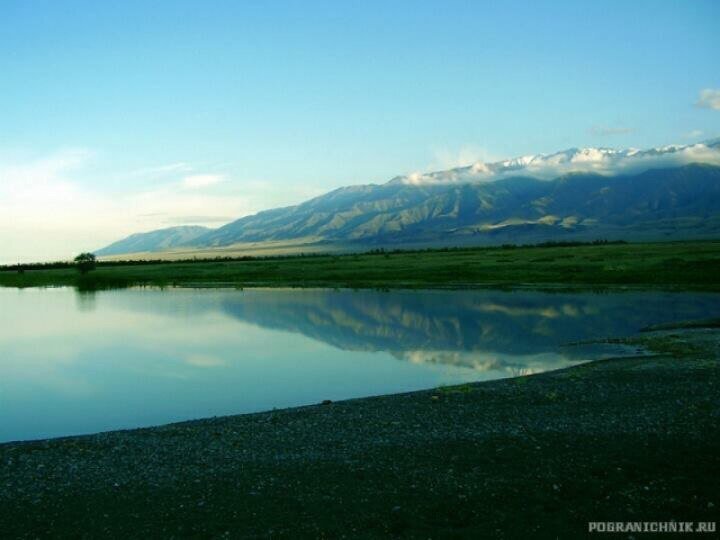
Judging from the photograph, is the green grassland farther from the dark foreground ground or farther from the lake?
the dark foreground ground

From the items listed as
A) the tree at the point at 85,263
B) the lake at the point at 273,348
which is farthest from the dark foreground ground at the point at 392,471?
the tree at the point at 85,263

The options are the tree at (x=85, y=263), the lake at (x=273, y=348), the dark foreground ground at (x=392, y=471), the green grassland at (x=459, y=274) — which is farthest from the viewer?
the tree at (x=85, y=263)

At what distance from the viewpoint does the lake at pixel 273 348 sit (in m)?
26.1

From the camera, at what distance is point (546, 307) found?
56312mm

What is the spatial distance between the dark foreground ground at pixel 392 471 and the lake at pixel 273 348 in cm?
540

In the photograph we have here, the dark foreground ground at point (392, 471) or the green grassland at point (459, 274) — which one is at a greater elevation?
the green grassland at point (459, 274)

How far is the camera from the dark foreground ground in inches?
492

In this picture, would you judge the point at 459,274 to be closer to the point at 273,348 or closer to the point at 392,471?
the point at 273,348

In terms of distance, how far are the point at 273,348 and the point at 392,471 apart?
970 inches

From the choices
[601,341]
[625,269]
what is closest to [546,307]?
[601,341]

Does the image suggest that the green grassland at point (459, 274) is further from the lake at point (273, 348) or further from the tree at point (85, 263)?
the lake at point (273, 348)

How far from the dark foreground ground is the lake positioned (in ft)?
17.7

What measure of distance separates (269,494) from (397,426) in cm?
592

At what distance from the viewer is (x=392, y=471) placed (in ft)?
50.1
